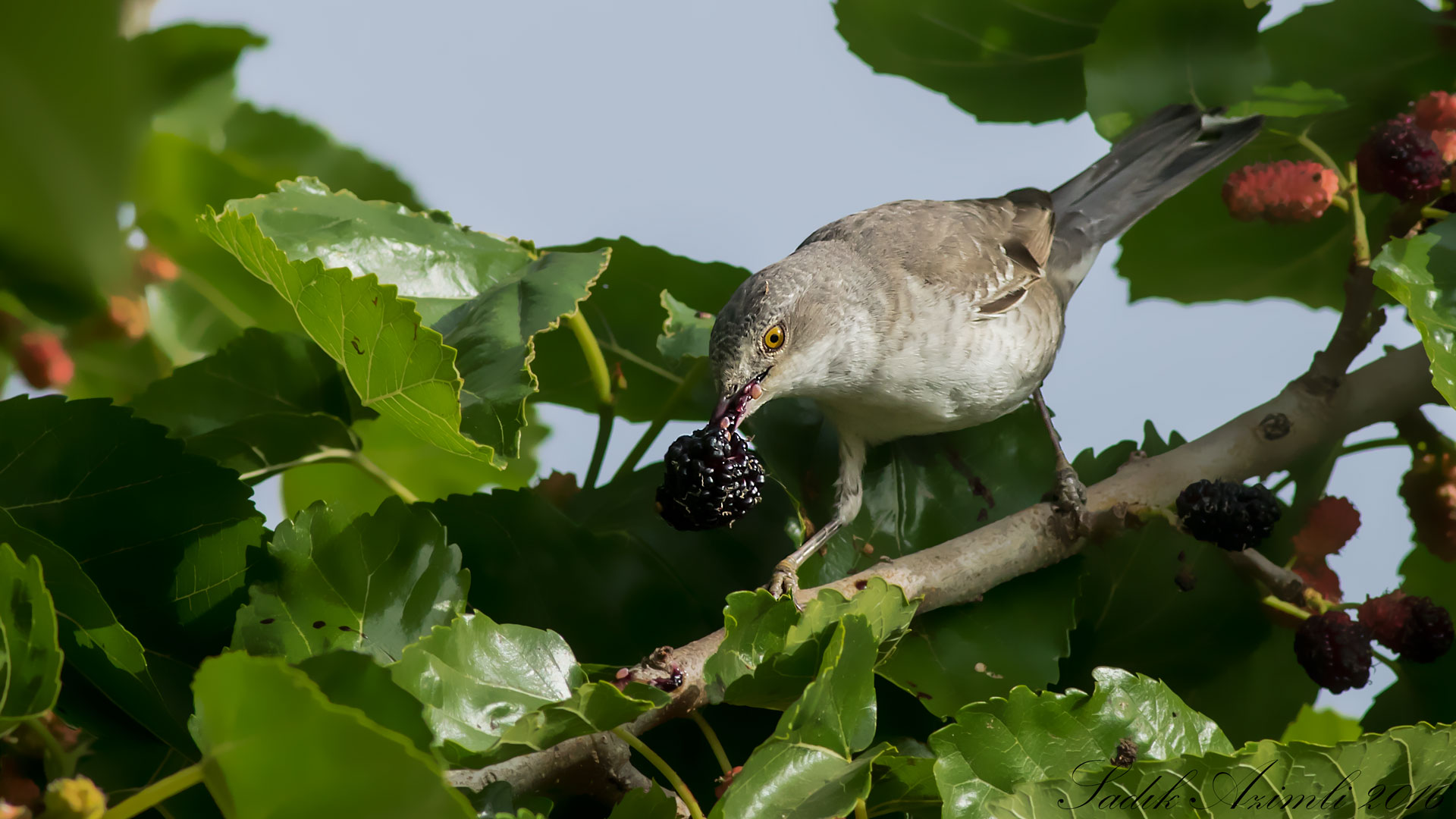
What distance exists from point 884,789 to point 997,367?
1.82 feet

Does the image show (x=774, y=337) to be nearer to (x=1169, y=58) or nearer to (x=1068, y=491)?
(x=1068, y=491)

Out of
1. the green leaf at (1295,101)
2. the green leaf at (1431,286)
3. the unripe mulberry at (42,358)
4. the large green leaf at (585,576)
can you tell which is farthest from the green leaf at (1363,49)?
the unripe mulberry at (42,358)

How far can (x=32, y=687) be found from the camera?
566 mm

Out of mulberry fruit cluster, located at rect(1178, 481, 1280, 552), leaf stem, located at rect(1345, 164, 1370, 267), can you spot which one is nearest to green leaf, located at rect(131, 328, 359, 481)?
mulberry fruit cluster, located at rect(1178, 481, 1280, 552)

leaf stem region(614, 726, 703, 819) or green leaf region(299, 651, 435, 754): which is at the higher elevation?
green leaf region(299, 651, 435, 754)

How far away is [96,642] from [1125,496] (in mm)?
838

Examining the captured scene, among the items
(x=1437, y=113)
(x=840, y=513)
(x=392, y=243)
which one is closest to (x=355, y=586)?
(x=392, y=243)

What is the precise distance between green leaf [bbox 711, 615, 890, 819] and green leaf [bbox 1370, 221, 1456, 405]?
54 cm

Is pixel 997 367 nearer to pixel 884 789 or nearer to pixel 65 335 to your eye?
pixel 884 789

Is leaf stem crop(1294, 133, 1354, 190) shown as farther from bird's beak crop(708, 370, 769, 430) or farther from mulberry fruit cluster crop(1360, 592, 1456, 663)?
bird's beak crop(708, 370, 769, 430)

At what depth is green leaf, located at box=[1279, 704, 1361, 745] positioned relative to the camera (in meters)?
1.17

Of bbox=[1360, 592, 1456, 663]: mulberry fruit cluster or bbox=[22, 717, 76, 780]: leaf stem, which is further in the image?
bbox=[1360, 592, 1456, 663]: mulberry fruit cluster

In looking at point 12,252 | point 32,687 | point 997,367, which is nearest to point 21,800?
point 32,687

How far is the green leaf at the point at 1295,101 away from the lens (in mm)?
1174
